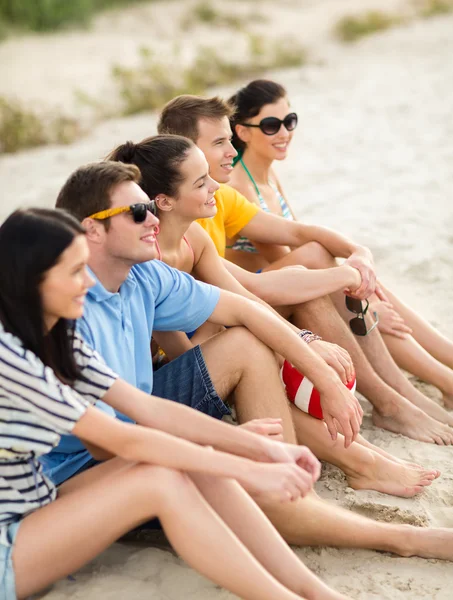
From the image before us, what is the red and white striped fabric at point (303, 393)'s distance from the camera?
11.5 feet

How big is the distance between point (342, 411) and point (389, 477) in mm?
406

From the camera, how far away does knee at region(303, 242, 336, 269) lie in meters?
4.29

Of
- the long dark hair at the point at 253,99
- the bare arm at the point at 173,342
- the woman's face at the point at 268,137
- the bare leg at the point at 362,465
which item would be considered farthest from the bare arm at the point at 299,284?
the long dark hair at the point at 253,99

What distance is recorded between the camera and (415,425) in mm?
3947

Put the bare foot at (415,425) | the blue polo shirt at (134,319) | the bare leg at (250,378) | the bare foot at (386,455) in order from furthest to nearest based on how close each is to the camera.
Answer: the bare foot at (415,425), the bare foot at (386,455), the bare leg at (250,378), the blue polo shirt at (134,319)

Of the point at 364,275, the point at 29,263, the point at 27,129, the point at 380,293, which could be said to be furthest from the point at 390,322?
the point at 27,129

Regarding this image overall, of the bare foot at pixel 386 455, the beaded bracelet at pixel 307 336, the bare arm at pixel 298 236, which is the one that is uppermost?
the bare arm at pixel 298 236

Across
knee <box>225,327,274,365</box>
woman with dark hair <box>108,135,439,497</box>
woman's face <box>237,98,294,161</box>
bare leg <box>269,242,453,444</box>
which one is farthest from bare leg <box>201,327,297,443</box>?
woman's face <box>237,98,294,161</box>

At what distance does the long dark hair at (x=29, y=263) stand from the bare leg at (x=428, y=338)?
2467mm

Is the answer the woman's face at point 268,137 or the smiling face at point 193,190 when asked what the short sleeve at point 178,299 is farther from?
the woman's face at point 268,137

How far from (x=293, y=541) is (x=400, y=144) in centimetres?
657

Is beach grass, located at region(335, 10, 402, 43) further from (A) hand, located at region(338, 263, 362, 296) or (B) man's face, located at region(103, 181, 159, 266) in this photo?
(B) man's face, located at region(103, 181, 159, 266)

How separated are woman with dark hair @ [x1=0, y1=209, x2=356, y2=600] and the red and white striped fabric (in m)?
0.87

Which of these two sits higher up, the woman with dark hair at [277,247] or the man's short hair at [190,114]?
the man's short hair at [190,114]
